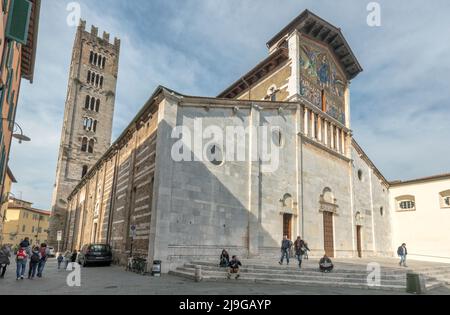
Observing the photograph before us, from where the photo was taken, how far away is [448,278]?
54.2 ft

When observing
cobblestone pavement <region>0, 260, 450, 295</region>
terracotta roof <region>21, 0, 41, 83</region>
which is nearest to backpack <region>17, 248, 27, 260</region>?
cobblestone pavement <region>0, 260, 450, 295</region>

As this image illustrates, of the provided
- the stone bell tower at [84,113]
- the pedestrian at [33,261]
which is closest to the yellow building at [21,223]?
the stone bell tower at [84,113]

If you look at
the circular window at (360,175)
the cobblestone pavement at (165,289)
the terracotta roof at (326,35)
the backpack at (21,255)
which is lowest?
the cobblestone pavement at (165,289)

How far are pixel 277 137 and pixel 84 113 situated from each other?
135 feet

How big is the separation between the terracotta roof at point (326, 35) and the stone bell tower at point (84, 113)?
118 feet

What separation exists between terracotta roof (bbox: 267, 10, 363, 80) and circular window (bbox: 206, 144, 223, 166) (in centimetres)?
1220

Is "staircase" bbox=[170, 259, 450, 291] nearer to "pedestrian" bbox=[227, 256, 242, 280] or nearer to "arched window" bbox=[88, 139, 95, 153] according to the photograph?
"pedestrian" bbox=[227, 256, 242, 280]

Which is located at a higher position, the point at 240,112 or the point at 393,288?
the point at 240,112

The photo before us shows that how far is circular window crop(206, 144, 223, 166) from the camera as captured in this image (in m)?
17.8

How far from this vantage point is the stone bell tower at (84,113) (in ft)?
163

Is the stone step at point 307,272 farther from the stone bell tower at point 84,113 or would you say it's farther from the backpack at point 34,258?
the stone bell tower at point 84,113
